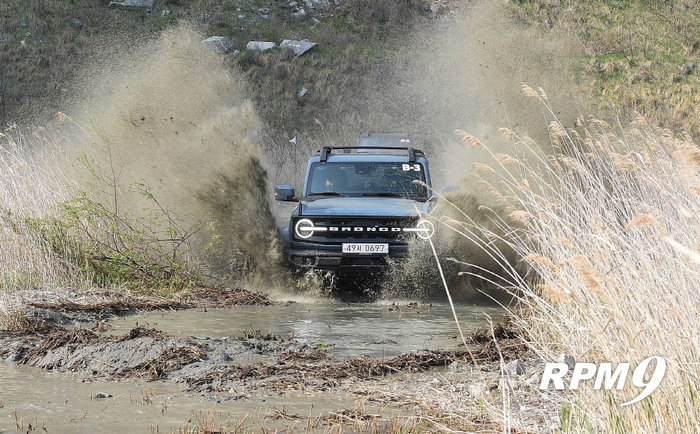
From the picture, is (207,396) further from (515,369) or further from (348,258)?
(348,258)

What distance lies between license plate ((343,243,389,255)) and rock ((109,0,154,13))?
35.3m

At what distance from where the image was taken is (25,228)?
1033cm

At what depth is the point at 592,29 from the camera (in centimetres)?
4284

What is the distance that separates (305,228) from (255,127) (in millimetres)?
4670

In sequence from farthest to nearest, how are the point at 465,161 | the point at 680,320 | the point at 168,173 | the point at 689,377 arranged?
the point at 465,161 → the point at 168,173 → the point at 680,320 → the point at 689,377

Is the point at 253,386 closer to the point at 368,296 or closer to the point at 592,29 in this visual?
the point at 368,296

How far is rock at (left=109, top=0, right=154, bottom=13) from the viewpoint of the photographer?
4253 cm

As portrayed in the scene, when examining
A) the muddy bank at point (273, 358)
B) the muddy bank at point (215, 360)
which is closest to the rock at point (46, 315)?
the muddy bank at point (273, 358)

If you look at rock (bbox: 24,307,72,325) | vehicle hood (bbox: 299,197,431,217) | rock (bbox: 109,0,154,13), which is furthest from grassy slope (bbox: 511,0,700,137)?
rock (bbox: 24,307,72,325)

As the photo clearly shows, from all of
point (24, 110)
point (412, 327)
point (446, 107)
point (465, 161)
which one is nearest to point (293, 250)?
point (412, 327)

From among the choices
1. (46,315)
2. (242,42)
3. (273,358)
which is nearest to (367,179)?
(46,315)

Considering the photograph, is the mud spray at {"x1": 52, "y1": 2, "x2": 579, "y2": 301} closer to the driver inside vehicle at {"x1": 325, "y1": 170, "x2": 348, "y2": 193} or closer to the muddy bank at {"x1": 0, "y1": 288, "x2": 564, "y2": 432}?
the driver inside vehicle at {"x1": 325, "y1": 170, "x2": 348, "y2": 193}

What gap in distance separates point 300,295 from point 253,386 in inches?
193

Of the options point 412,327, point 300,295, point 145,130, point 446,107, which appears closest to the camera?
point 412,327
